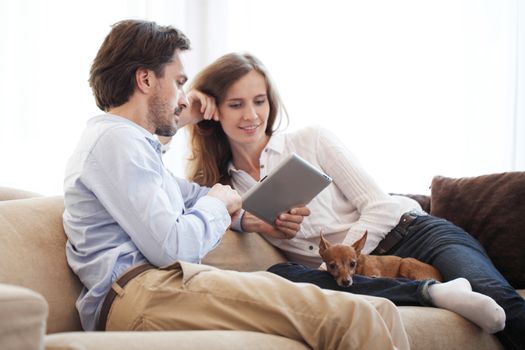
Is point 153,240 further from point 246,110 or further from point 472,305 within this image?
point 246,110

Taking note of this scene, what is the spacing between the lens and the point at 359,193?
2.73 m

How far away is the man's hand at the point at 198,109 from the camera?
2.84 m

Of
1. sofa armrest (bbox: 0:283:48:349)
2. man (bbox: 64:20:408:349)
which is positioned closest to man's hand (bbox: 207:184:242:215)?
man (bbox: 64:20:408:349)

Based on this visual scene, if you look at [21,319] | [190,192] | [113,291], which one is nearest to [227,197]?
[190,192]

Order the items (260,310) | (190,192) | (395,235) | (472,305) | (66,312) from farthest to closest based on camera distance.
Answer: (395,235)
(190,192)
(472,305)
(66,312)
(260,310)

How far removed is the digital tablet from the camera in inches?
95.0

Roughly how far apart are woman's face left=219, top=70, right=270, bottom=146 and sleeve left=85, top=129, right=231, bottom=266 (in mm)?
969

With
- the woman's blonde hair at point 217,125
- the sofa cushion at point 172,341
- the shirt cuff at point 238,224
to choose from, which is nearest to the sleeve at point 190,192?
the shirt cuff at point 238,224

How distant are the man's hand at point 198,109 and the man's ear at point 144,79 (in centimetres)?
72

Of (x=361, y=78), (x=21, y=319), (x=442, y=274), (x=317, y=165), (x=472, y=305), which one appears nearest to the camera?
(x=21, y=319)

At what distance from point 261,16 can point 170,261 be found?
10.2 ft

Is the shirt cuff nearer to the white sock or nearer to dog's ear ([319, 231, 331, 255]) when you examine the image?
dog's ear ([319, 231, 331, 255])

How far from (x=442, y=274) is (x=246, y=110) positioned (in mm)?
983

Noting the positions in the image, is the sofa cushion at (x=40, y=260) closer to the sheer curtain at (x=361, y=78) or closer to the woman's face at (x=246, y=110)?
the woman's face at (x=246, y=110)
